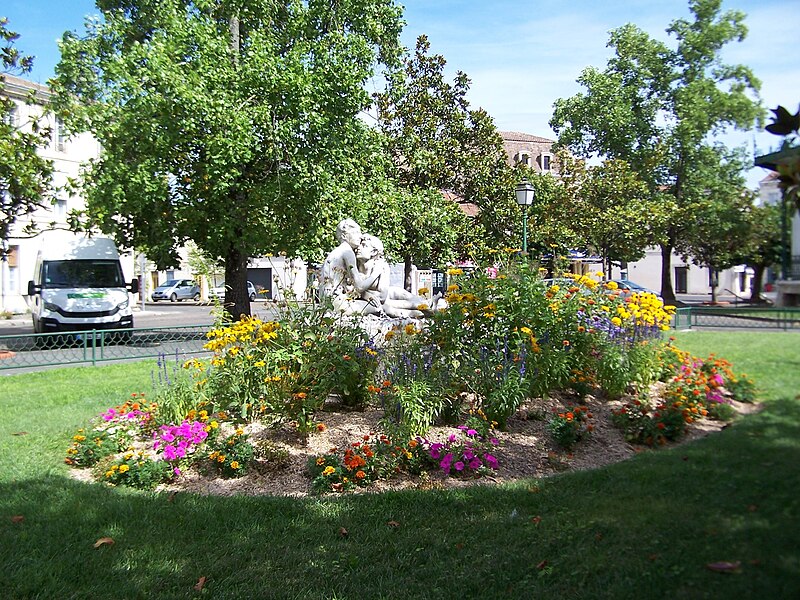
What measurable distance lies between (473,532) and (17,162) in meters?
14.3

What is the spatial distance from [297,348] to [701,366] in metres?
4.46

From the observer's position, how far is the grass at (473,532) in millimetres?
1662

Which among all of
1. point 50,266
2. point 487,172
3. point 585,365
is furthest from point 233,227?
point 585,365

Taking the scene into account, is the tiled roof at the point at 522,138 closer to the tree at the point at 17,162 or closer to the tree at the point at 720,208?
the tree at the point at 17,162

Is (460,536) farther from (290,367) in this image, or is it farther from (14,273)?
(14,273)

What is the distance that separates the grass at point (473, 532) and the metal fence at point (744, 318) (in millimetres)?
50

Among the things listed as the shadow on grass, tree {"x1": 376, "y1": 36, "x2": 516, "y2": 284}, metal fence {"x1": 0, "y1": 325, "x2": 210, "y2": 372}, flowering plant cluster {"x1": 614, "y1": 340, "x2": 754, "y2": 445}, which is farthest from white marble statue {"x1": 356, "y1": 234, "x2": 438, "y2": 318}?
tree {"x1": 376, "y1": 36, "x2": 516, "y2": 284}

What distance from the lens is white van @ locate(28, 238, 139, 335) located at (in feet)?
63.9

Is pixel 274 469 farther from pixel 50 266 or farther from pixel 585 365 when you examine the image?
pixel 50 266

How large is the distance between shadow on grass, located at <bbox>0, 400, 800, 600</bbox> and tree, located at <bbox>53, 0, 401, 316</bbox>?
1227 centimetres

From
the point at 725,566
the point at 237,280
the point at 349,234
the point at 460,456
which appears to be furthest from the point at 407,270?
the point at 725,566

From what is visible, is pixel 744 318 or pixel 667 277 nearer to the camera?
pixel 744 318

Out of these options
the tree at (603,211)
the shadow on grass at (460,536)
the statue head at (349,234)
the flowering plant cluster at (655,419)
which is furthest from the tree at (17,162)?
the tree at (603,211)

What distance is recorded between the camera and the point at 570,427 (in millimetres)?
5539
